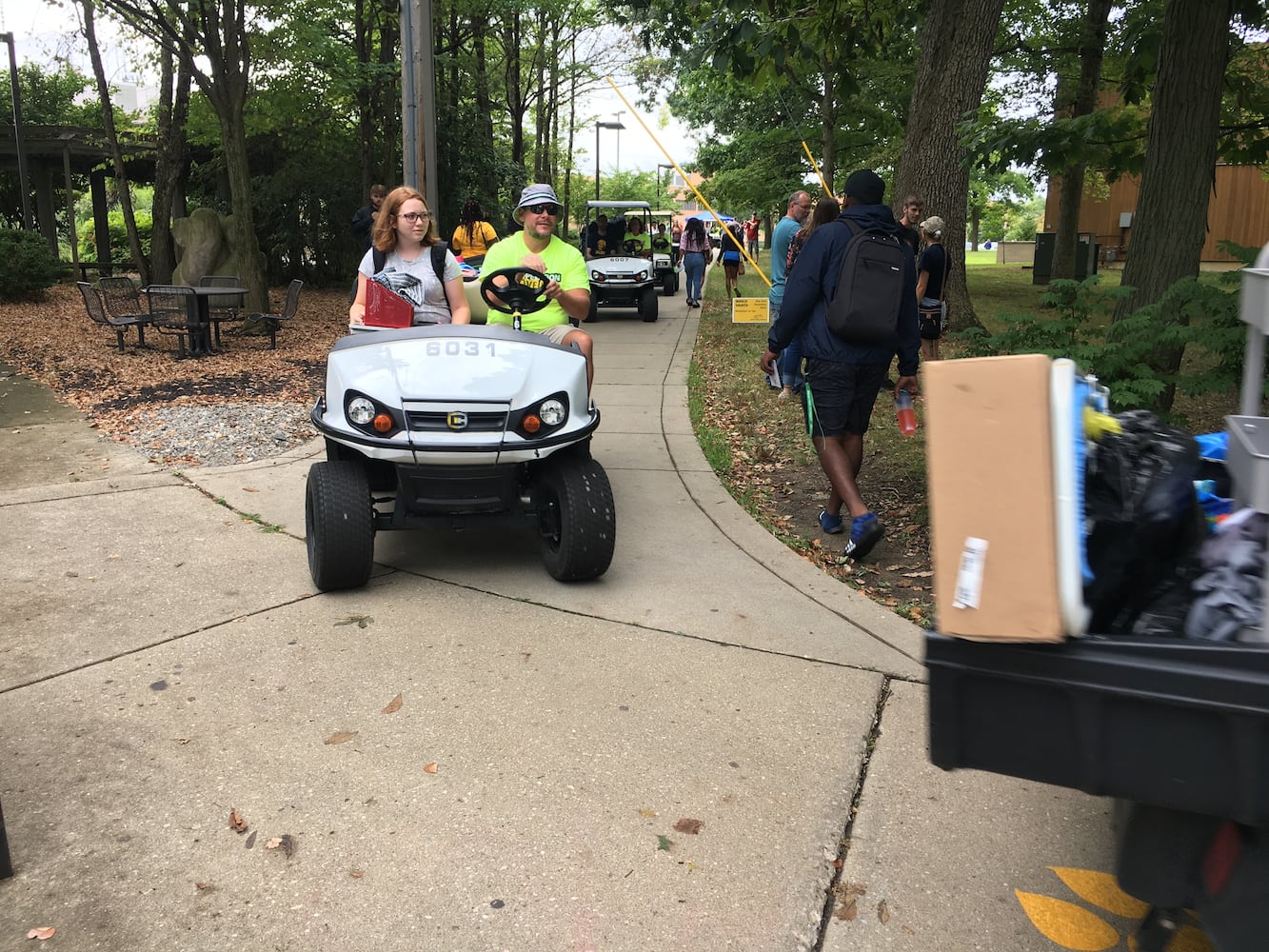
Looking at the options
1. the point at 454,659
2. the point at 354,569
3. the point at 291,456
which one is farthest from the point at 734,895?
the point at 291,456

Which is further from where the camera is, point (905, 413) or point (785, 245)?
point (785, 245)

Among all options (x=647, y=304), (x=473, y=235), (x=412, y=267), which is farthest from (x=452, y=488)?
(x=647, y=304)

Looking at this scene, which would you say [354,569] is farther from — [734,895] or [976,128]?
[976,128]

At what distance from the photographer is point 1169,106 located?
6238 millimetres

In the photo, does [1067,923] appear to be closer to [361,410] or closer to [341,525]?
[341,525]

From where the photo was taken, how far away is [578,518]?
4.45m

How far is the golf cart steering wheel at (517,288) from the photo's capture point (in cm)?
532

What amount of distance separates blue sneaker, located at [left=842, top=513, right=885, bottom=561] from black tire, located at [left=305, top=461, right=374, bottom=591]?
235 centimetres

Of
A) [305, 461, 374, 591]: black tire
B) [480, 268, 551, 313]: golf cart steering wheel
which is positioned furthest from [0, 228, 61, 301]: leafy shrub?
[305, 461, 374, 591]: black tire

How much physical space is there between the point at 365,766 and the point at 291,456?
14.7 ft

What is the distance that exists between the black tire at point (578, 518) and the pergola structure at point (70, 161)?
2012 centimetres

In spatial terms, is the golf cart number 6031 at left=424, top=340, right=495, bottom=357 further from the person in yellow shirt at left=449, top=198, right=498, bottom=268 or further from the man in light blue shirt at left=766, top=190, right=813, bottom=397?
the person in yellow shirt at left=449, top=198, right=498, bottom=268

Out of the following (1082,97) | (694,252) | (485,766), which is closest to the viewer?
(485,766)

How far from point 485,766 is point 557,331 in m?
3.06
